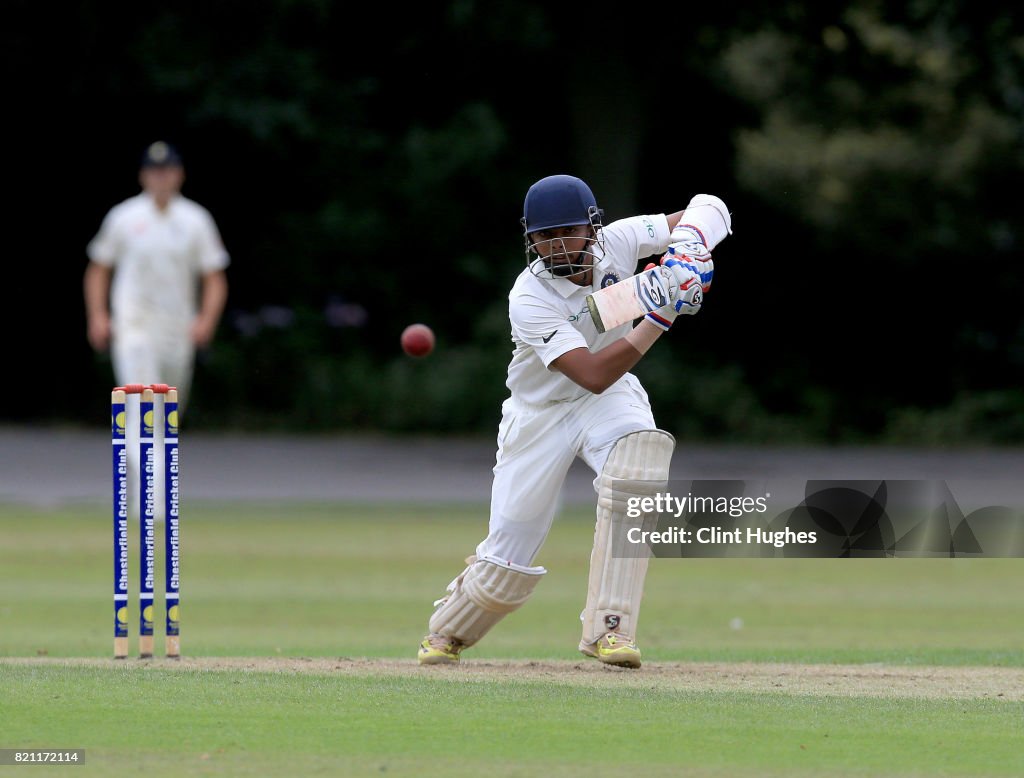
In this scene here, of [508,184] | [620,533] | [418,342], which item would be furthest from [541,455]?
[508,184]

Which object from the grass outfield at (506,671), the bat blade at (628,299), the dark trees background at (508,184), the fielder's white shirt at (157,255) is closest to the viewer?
the grass outfield at (506,671)

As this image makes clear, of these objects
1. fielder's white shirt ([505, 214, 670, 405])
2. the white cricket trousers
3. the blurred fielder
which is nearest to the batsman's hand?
the blurred fielder

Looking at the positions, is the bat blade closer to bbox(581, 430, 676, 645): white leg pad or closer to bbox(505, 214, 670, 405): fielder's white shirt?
bbox(505, 214, 670, 405): fielder's white shirt

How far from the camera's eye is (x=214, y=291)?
1143cm

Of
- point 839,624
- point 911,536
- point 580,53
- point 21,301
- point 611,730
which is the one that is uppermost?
point 580,53

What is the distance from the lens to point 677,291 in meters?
5.65

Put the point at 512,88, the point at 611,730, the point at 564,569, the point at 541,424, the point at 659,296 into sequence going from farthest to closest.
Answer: the point at 512,88 < the point at 564,569 < the point at 541,424 < the point at 659,296 < the point at 611,730

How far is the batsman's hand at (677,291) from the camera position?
5.64m

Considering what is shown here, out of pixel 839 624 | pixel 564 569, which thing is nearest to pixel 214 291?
pixel 564 569

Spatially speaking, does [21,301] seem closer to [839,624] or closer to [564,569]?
[564,569]

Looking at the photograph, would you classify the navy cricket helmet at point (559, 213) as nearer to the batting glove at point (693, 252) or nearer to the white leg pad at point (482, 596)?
the batting glove at point (693, 252)

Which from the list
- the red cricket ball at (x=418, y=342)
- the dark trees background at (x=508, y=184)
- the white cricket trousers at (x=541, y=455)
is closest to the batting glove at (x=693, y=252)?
the white cricket trousers at (x=541, y=455)

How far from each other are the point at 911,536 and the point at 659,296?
594 centimetres

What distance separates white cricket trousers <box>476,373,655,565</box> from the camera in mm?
6000
